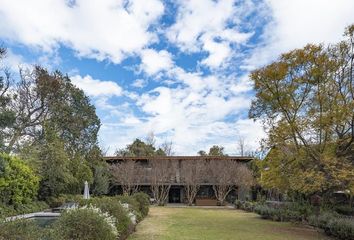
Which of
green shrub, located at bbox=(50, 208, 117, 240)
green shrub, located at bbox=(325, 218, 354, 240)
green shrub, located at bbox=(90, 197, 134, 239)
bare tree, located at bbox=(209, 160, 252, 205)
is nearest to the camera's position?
green shrub, located at bbox=(50, 208, 117, 240)

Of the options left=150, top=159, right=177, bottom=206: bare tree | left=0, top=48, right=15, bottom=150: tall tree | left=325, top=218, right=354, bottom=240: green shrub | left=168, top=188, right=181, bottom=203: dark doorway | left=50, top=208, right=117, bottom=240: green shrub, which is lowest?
left=325, top=218, right=354, bottom=240: green shrub

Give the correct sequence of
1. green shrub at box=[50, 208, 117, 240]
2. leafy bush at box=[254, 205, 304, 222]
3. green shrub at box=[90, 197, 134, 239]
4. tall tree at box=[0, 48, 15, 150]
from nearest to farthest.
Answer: green shrub at box=[50, 208, 117, 240] → green shrub at box=[90, 197, 134, 239] → leafy bush at box=[254, 205, 304, 222] → tall tree at box=[0, 48, 15, 150]

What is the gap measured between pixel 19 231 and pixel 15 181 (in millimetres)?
16818

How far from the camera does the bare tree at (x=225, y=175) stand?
3778 centimetres

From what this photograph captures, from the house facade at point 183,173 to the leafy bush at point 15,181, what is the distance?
1719 centimetres

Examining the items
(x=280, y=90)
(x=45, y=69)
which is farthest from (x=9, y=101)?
(x=280, y=90)

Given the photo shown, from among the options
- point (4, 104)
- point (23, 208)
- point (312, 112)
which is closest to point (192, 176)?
point (4, 104)

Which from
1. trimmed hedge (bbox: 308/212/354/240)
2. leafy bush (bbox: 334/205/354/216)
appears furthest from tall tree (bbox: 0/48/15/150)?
leafy bush (bbox: 334/205/354/216)

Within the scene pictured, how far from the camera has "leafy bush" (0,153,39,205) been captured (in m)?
19.3

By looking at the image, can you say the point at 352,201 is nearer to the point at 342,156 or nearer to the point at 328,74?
the point at 342,156

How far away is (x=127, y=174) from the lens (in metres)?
38.8

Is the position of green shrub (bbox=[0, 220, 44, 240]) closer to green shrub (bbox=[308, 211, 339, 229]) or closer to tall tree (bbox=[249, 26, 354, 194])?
tall tree (bbox=[249, 26, 354, 194])

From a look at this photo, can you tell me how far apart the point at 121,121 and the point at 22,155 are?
12.4m

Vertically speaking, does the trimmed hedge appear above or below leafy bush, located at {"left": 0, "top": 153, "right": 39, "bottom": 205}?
below
